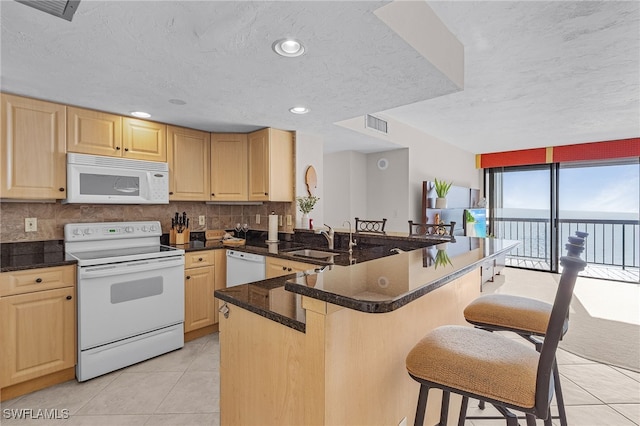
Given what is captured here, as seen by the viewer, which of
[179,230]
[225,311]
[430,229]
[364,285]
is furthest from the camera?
[430,229]

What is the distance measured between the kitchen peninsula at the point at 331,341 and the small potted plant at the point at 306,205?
1964 millimetres

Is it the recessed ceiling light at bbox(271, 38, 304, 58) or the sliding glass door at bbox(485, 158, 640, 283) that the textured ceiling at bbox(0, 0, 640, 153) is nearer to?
the recessed ceiling light at bbox(271, 38, 304, 58)

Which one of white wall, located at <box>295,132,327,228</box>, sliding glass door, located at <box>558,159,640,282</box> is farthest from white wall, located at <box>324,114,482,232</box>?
sliding glass door, located at <box>558,159,640,282</box>

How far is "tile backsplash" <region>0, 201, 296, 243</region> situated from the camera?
254cm

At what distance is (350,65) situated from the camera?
72.6 inches

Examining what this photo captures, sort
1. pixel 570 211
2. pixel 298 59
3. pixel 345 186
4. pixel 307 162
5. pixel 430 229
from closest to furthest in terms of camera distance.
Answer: pixel 298 59, pixel 307 162, pixel 430 229, pixel 345 186, pixel 570 211

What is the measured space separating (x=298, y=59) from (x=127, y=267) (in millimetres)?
2031

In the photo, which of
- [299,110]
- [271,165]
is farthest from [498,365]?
[271,165]

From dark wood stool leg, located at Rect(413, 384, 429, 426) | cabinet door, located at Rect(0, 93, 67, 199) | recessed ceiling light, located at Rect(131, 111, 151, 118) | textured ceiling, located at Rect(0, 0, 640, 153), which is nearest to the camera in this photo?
dark wood stool leg, located at Rect(413, 384, 429, 426)

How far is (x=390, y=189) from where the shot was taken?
5.01m

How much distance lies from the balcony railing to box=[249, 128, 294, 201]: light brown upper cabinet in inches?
203

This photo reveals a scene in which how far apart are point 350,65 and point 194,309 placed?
2.54 meters

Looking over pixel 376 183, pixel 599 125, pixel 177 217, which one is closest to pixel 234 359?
pixel 177 217

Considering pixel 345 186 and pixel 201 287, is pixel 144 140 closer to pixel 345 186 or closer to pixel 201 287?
pixel 201 287
